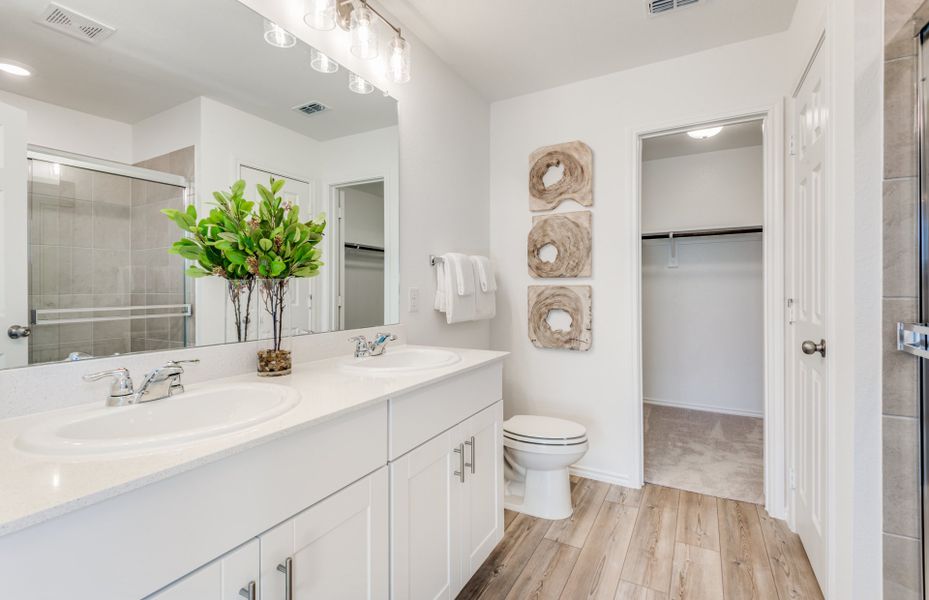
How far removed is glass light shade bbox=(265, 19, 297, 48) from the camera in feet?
4.70

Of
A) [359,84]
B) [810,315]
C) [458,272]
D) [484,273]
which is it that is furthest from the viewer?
[484,273]

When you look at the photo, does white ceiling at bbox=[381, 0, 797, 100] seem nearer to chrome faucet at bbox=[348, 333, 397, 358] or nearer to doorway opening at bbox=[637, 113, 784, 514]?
doorway opening at bbox=[637, 113, 784, 514]

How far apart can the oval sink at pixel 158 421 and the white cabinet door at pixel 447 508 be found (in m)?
0.41

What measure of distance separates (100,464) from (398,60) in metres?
1.76

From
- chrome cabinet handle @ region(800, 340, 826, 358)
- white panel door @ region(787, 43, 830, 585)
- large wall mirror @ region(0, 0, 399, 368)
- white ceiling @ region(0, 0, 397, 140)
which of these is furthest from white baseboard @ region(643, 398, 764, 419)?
white ceiling @ region(0, 0, 397, 140)

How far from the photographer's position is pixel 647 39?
2.14 m

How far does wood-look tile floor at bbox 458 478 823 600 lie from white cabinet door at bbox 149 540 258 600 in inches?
41.1

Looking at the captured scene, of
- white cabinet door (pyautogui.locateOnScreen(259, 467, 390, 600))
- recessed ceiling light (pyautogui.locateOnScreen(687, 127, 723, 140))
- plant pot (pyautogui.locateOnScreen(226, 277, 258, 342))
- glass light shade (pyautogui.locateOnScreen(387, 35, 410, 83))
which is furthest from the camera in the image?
recessed ceiling light (pyautogui.locateOnScreen(687, 127, 723, 140))

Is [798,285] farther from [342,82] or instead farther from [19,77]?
[19,77]

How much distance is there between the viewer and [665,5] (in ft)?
6.15

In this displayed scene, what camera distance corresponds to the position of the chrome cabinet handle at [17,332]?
2.99ft

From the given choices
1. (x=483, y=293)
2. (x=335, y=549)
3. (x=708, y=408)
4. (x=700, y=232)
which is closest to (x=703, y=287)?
(x=700, y=232)

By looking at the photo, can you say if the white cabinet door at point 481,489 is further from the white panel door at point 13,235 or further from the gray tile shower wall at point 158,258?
the white panel door at point 13,235

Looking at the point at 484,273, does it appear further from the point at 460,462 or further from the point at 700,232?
the point at 700,232
